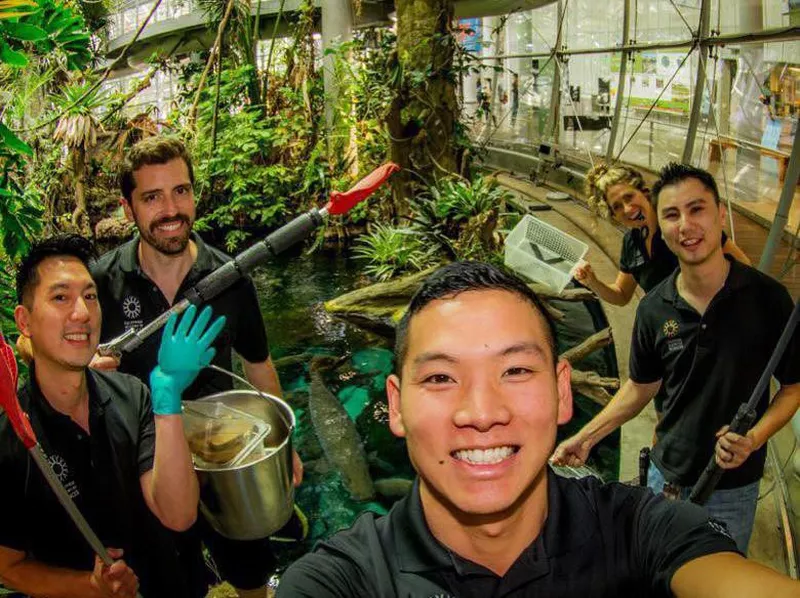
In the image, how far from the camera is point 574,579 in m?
1.17

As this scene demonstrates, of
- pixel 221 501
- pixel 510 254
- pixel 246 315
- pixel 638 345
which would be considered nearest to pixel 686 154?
pixel 510 254

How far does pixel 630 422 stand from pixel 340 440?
6.48 ft

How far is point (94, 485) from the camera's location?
197 centimetres

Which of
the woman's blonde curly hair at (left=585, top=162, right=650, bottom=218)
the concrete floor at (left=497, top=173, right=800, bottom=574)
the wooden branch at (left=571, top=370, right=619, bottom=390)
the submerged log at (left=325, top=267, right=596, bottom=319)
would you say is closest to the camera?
the concrete floor at (left=497, top=173, right=800, bottom=574)

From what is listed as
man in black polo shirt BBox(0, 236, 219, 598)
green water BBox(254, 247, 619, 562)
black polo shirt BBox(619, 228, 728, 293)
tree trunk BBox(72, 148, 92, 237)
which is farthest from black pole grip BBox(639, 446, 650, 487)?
tree trunk BBox(72, 148, 92, 237)

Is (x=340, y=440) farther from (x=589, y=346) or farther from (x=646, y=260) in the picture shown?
(x=646, y=260)

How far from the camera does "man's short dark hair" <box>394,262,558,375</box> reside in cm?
130

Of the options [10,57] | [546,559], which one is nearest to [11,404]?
[10,57]

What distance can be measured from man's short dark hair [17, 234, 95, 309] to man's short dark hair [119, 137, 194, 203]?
1.86 ft

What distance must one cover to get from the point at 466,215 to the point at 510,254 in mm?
3000

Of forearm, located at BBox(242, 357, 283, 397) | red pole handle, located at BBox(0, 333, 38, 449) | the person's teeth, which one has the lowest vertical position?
forearm, located at BBox(242, 357, 283, 397)

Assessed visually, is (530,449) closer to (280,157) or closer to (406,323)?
(406,323)

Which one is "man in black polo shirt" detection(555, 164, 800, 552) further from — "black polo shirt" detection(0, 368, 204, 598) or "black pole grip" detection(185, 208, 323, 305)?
"black polo shirt" detection(0, 368, 204, 598)

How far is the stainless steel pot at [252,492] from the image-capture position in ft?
7.30
